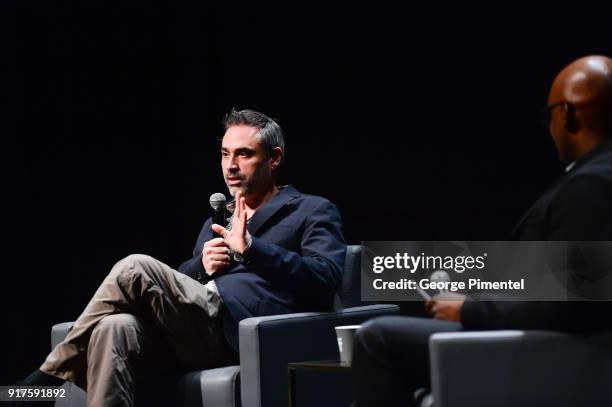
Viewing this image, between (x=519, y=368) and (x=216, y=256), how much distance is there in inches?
54.6

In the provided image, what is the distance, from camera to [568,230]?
1728mm

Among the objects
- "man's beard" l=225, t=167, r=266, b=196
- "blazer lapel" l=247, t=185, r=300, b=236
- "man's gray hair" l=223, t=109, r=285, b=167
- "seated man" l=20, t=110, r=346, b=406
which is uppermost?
"man's gray hair" l=223, t=109, r=285, b=167

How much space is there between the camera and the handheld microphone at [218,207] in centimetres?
299

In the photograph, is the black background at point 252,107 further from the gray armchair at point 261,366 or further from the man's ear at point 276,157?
the gray armchair at point 261,366

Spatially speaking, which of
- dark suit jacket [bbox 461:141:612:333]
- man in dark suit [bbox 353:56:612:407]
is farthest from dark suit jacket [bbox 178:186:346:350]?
dark suit jacket [bbox 461:141:612:333]

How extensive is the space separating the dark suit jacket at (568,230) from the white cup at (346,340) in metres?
0.48

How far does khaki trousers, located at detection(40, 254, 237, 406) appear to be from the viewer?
2477mm

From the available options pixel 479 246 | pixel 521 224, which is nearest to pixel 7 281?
pixel 479 246

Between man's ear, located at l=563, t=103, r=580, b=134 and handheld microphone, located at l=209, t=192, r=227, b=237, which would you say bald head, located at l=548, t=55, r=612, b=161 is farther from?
handheld microphone, located at l=209, t=192, r=227, b=237

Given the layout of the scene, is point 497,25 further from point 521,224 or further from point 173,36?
point 521,224

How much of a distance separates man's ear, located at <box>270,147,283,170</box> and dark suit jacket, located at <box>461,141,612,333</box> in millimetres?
1482

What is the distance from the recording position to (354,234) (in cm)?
416

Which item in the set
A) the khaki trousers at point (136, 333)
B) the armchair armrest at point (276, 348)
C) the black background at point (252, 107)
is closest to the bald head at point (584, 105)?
the armchair armrest at point (276, 348)

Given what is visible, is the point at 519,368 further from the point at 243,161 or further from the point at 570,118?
the point at 243,161
